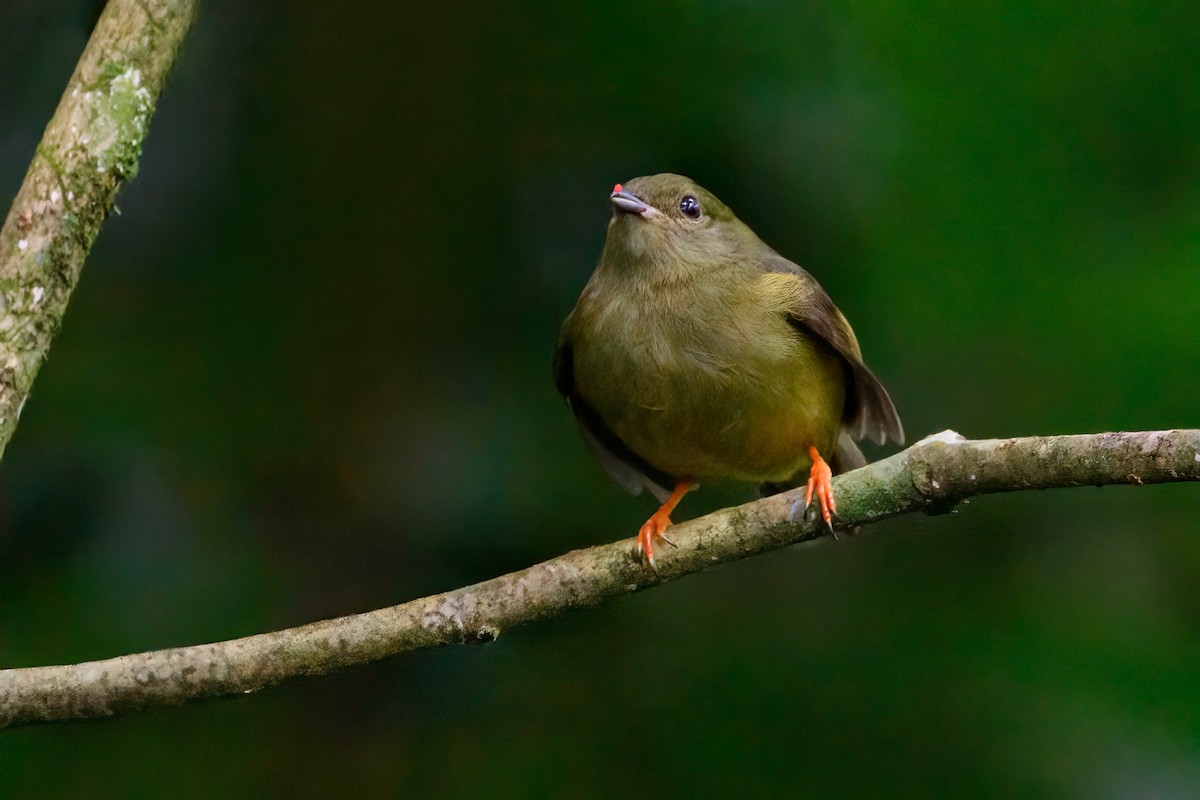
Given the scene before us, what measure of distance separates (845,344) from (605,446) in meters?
0.85

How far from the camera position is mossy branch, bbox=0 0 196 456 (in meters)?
2.93

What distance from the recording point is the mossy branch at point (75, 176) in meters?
2.93

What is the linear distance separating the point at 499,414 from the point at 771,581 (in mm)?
1131

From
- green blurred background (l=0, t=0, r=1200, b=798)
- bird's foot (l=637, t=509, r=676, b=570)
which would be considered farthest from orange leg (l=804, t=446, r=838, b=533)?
green blurred background (l=0, t=0, r=1200, b=798)

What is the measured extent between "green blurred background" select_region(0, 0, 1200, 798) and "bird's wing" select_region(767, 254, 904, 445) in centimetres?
55

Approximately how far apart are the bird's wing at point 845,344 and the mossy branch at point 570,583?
0.69 m

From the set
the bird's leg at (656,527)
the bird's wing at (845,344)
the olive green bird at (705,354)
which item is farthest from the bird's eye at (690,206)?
the bird's leg at (656,527)

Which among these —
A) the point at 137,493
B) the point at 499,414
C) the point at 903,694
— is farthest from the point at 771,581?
the point at 137,493

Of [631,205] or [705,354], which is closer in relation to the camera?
[705,354]

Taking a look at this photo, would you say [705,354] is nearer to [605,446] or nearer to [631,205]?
[631,205]

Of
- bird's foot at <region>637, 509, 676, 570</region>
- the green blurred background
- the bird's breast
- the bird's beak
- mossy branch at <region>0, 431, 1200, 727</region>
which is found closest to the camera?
mossy branch at <region>0, 431, 1200, 727</region>

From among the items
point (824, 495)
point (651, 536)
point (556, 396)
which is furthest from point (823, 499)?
point (556, 396)

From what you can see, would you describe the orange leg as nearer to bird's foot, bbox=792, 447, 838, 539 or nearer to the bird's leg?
bird's foot, bbox=792, 447, 838, 539

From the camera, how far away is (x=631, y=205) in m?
3.76
